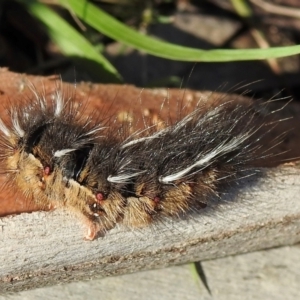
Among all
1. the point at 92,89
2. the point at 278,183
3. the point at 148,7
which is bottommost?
the point at 278,183

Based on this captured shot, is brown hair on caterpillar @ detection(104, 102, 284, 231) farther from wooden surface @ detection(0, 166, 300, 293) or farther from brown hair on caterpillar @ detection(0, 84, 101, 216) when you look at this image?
brown hair on caterpillar @ detection(0, 84, 101, 216)

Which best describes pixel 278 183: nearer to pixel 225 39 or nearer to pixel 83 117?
pixel 83 117

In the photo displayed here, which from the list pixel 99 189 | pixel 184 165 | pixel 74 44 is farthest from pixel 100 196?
pixel 74 44

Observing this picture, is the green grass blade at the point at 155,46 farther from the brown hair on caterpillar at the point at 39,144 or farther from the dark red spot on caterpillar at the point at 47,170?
the dark red spot on caterpillar at the point at 47,170

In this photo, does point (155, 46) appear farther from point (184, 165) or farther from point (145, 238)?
point (145, 238)

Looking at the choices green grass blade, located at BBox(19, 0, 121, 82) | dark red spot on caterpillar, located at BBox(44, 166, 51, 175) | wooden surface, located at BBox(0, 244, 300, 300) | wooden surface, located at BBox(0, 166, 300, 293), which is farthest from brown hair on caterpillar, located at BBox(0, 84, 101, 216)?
Result: green grass blade, located at BBox(19, 0, 121, 82)

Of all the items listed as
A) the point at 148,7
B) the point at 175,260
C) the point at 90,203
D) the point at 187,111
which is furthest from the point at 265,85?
the point at 90,203

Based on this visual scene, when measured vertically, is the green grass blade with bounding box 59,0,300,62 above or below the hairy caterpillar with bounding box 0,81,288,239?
above
